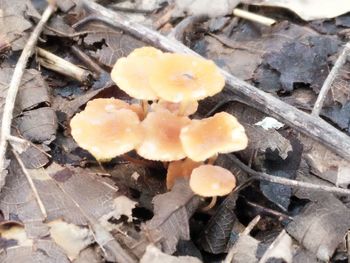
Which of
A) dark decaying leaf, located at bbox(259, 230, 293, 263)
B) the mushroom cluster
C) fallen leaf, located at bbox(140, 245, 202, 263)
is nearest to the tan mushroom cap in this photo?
the mushroom cluster

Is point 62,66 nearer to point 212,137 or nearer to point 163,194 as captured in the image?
point 163,194

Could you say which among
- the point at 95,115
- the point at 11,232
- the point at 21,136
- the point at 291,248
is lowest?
the point at 291,248

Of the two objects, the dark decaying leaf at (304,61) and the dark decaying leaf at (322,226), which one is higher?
the dark decaying leaf at (304,61)

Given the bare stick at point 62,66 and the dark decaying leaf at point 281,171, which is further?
the bare stick at point 62,66

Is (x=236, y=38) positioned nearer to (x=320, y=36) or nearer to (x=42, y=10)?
(x=320, y=36)

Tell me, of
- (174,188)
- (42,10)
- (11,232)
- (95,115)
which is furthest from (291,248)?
(42,10)

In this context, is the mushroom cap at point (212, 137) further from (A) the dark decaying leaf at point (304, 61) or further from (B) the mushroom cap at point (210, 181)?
(A) the dark decaying leaf at point (304, 61)

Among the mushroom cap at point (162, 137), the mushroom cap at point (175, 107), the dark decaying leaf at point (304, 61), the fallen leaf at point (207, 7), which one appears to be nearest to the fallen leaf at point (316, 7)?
the dark decaying leaf at point (304, 61)

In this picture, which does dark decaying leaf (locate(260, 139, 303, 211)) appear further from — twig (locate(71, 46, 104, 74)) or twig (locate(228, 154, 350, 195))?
twig (locate(71, 46, 104, 74))
